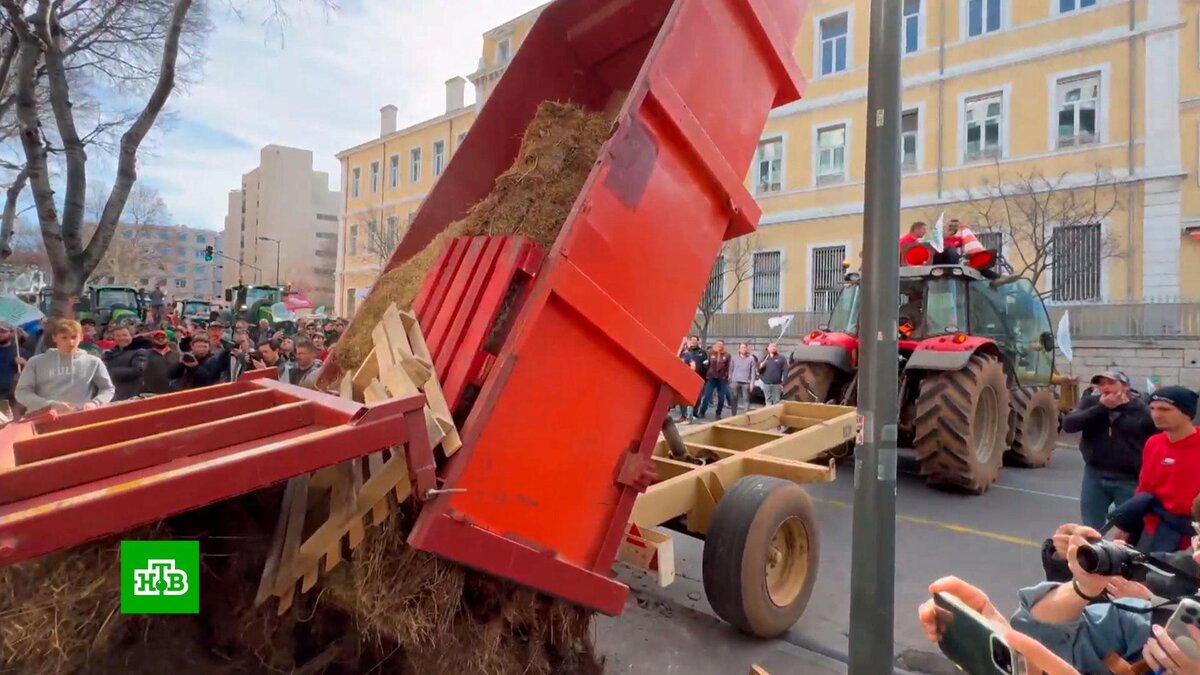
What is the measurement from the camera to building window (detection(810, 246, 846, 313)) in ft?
70.6

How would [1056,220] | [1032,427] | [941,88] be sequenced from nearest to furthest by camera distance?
[1032,427] → [1056,220] → [941,88]

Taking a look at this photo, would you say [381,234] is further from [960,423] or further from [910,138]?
[960,423]

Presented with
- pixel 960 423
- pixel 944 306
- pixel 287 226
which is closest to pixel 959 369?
pixel 960 423

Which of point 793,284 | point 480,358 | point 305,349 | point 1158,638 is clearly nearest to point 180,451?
point 480,358

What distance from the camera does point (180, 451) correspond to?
2.21 meters

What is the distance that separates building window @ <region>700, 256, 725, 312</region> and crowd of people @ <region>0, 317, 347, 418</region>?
45.2 feet

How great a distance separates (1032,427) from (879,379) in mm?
7738

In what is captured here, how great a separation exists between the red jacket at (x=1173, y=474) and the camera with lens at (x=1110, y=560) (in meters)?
2.24

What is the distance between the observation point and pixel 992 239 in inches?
734

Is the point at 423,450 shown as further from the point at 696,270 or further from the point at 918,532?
the point at 918,532

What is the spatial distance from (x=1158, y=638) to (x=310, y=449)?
7.70 feet

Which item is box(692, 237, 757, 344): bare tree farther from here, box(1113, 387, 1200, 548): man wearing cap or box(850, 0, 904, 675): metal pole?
box(850, 0, 904, 675): metal pole

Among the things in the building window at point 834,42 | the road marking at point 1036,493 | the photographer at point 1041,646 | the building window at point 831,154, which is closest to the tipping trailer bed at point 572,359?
the photographer at point 1041,646

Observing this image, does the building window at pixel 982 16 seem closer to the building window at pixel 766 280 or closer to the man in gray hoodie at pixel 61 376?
the building window at pixel 766 280
